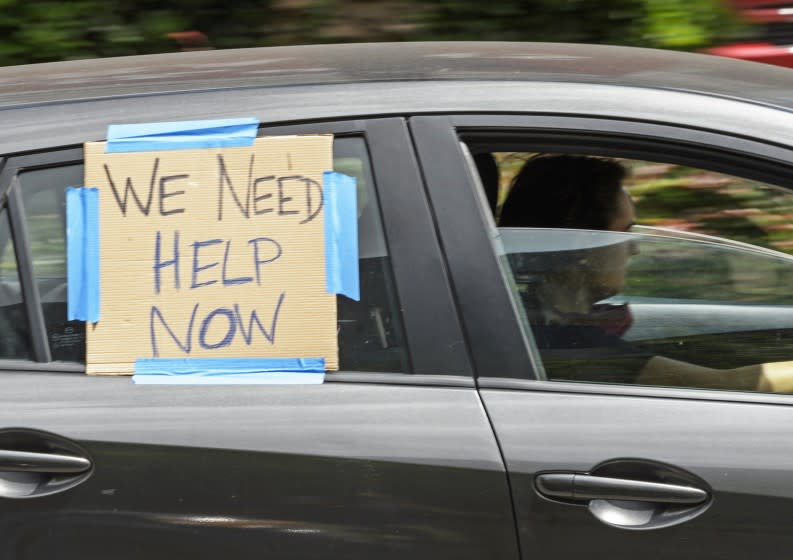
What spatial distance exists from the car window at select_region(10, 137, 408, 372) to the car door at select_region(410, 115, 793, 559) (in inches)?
4.4

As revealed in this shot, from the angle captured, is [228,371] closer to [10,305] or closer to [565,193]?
[10,305]

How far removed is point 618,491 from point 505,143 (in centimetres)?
63

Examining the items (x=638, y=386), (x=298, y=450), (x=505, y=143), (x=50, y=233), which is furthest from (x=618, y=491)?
(x=50, y=233)

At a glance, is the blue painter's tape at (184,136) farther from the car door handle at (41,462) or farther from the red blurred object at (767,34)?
the red blurred object at (767,34)

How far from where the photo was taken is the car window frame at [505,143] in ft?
6.10

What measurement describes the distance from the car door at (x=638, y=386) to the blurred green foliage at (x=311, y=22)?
2.92 metres

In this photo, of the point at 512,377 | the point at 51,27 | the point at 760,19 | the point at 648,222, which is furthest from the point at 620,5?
the point at 512,377

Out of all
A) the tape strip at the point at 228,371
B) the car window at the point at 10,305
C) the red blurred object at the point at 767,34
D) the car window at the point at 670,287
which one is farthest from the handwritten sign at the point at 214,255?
the red blurred object at the point at 767,34

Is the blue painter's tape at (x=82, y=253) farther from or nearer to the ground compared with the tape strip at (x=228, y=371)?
farther from the ground

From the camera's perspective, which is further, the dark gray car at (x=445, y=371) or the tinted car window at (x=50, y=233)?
the tinted car window at (x=50, y=233)

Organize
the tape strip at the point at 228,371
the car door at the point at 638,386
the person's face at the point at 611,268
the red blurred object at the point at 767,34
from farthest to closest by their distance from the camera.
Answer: the red blurred object at the point at 767,34 → the person's face at the point at 611,268 → the tape strip at the point at 228,371 → the car door at the point at 638,386

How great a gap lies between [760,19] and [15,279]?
3.89 meters

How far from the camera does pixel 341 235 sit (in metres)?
1.91

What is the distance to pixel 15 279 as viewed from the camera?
6.32 ft
